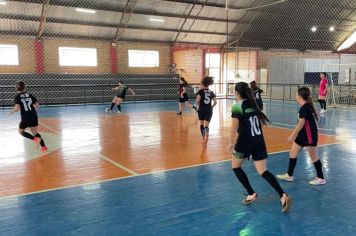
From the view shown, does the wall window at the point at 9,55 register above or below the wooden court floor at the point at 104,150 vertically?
above

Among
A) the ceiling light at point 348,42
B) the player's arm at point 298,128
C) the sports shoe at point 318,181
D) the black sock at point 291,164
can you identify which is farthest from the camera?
the ceiling light at point 348,42

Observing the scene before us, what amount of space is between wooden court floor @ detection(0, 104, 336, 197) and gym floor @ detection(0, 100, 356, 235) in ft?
0.08

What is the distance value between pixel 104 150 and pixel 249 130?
14.5 feet

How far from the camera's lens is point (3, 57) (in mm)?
20906

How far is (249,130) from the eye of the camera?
13.4 ft

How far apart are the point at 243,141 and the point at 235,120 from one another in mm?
271

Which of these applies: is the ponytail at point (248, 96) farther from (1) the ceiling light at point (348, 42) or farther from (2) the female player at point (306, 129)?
(1) the ceiling light at point (348, 42)

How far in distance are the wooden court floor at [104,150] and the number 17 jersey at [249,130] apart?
2326mm

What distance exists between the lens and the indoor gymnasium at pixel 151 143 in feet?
13.3

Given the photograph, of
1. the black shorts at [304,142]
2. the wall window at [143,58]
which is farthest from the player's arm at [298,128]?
the wall window at [143,58]

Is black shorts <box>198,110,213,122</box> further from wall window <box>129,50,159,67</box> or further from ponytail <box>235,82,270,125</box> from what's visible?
wall window <box>129,50,159,67</box>

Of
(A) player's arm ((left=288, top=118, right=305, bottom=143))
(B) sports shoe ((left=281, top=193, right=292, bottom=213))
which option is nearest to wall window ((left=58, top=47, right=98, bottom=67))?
(A) player's arm ((left=288, top=118, right=305, bottom=143))

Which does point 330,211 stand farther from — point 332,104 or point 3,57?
point 3,57

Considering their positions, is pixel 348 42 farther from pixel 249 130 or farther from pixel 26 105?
pixel 249 130
